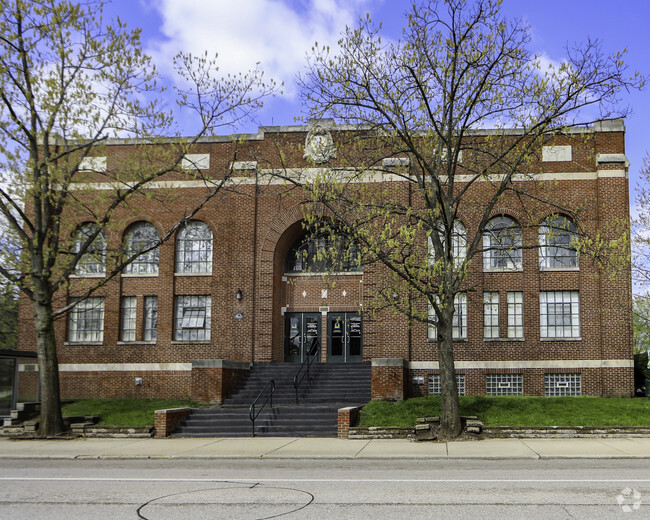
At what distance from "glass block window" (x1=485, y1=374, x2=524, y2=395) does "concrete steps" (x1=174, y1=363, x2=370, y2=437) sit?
14.9 feet

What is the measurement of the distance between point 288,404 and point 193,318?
6873 mm

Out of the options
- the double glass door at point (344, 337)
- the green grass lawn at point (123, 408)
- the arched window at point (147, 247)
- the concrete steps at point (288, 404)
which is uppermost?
the arched window at point (147, 247)

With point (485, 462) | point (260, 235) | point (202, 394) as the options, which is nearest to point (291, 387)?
point (202, 394)

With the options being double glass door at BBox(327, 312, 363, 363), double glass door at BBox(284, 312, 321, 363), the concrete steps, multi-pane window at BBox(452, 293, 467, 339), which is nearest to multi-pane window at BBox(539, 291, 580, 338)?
multi-pane window at BBox(452, 293, 467, 339)

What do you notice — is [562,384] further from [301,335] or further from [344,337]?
[301,335]

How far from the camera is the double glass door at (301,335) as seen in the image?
91.9ft

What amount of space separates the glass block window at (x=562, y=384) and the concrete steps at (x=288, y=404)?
660 centimetres

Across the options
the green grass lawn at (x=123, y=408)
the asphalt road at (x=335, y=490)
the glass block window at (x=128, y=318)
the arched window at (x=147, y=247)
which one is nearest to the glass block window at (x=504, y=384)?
the green grass lawn at (x=123, y=408)

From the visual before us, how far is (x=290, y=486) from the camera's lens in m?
10.4

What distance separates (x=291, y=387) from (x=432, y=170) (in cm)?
1021

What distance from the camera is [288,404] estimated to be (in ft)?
75.0

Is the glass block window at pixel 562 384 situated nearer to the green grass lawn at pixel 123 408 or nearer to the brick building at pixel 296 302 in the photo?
the brick building at pixel 296 302

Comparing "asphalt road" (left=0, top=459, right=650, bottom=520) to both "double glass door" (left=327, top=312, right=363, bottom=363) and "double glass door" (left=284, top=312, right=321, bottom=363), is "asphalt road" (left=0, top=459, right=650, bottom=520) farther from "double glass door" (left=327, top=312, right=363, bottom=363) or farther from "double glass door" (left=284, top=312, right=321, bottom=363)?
"double glass door" (left=284, top=312, right=321, bottom=363)

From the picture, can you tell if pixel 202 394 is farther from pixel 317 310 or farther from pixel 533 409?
pixel 533 409
